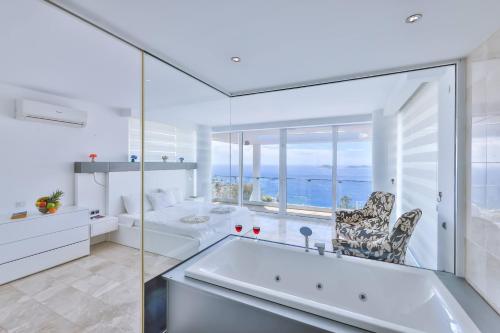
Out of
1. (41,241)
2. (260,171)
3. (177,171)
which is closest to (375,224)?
(177,171)

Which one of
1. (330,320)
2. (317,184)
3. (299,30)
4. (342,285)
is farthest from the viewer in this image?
(317,184)

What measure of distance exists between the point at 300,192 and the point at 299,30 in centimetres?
476

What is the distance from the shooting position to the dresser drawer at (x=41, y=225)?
101 inches

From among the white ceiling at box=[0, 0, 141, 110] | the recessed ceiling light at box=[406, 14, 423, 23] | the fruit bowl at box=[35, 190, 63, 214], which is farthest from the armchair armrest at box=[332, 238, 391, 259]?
the fruit bowl at box=[35, 190, 63, 214]

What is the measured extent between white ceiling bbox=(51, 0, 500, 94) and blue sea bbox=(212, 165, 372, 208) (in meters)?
2.74

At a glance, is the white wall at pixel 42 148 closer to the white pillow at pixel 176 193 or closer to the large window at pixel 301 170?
the white pillow at pixel 176 193

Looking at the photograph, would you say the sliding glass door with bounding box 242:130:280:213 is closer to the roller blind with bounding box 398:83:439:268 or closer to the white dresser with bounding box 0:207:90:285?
the roller blind with bounding box 398:83:439:268

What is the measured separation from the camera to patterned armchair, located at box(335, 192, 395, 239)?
3.17m

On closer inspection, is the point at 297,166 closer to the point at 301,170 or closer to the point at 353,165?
the point at 301,170

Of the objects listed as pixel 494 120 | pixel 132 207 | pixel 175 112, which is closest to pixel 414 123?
pixel 494 120

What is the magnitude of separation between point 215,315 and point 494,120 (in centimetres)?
223

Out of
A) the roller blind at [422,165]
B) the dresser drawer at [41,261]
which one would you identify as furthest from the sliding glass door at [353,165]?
the dresser drawer at [41,261]

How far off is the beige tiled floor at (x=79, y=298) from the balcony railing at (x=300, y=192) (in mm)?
2085

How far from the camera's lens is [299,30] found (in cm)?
146
